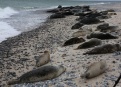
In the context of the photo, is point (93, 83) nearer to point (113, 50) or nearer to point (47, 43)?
point (113, 50)

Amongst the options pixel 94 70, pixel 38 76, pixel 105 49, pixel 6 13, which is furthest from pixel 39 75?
pixel 6 13

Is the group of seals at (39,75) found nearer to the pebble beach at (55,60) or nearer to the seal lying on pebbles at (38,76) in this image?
the seal lying on pebbles at (38,76)

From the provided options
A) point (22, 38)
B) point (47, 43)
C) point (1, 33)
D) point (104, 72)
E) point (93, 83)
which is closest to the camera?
point (93, 83)

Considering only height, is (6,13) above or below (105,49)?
below

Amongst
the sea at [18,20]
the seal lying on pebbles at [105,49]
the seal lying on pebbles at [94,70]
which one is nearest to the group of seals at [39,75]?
the seal lying on pebbles at [94,70]

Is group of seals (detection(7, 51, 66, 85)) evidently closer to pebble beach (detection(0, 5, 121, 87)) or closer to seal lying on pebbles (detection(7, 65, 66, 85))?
seal lying on pebbles (detection(7, 65, 66, 85))

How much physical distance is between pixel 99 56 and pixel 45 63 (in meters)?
1.66

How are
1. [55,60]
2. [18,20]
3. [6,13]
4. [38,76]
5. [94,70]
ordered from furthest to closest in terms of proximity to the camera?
[6,13] < [18,20] < [55,60] < [38,76] < [94,70]

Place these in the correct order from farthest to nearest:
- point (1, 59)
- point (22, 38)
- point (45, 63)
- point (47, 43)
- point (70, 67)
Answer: point (22, 38), point (47, 43), point (1, 59), point (45, 63), point (70, 67)

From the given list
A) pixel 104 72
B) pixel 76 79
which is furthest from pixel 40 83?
pixel 104 72

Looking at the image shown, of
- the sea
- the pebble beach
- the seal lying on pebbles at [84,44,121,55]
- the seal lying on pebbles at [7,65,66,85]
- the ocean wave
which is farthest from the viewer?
the ocean wave

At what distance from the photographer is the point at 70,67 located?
844cm

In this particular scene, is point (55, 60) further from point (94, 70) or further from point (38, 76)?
point (94, 70)

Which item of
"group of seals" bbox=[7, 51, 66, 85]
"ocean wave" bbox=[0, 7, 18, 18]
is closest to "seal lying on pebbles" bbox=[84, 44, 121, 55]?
"group of seals" bbox=[7, 51, 66, 85]
